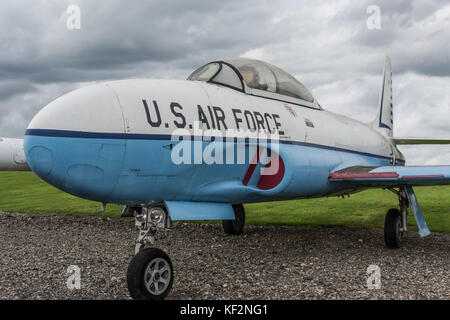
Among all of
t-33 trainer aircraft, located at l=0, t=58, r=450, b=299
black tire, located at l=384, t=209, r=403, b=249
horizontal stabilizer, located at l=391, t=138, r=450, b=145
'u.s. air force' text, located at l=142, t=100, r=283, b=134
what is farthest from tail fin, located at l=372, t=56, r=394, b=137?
'u.s. air force' text, located at l=142, t=100, r=283, b=134

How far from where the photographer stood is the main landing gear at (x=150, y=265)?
4289mm

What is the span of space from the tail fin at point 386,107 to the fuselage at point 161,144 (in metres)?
5.84

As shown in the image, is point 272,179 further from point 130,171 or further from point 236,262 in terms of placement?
point 130,171

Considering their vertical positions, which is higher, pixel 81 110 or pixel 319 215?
pixel 81 110

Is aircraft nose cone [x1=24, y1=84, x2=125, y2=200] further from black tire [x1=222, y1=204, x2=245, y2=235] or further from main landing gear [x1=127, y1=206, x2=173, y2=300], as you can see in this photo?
black tire [x1=222, y1=204, x2=245, y2=235]

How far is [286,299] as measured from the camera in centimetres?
503

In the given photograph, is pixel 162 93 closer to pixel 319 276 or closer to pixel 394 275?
pixel 319 276

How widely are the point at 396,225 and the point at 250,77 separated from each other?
4383 millimetres

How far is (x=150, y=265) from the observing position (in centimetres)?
441

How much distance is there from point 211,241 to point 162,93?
5187 millimetres

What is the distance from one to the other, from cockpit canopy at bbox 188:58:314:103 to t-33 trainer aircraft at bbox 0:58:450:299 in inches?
A: 0.7

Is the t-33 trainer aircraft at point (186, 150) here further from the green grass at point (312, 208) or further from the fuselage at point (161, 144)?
the green grass at point (312, 208)
